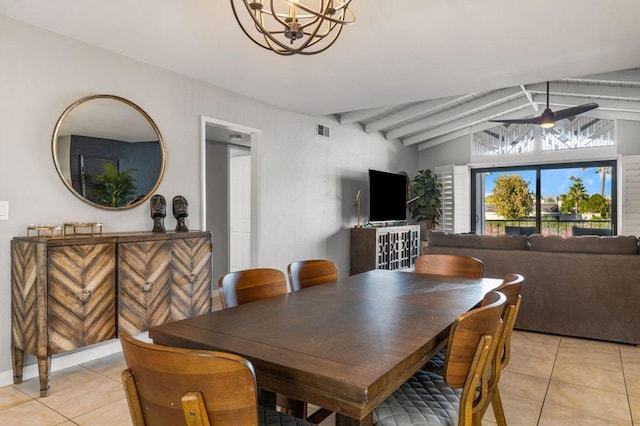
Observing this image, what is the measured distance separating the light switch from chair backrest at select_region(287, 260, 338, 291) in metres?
1.91

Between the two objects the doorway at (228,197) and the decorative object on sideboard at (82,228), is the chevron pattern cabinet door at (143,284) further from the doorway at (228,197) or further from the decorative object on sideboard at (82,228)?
the doorway at (228,197)

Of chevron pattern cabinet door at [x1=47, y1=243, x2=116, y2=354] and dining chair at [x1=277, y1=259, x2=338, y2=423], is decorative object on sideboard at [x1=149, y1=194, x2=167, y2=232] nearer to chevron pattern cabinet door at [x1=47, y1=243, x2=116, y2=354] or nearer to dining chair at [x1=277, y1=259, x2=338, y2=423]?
chevron pattern cabinet door at [x1=47, y1=243, x2=116, y2=354]

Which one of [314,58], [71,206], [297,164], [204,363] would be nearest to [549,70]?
[314,58]

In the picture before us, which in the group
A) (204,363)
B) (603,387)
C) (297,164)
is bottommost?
(603,387)

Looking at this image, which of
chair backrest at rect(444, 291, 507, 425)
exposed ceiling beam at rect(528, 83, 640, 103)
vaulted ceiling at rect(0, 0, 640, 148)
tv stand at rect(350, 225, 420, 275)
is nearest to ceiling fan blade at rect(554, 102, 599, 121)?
exposed ceiling beam at rect(528, 83, 640, 103)

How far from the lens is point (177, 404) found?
0.90 meters

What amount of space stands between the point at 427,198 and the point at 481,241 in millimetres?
4100

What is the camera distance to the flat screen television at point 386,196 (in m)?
6.50

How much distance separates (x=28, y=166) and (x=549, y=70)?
418 centimetres

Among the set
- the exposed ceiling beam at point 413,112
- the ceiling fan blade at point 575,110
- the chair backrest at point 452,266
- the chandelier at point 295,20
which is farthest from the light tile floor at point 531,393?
the exposed ceiling beam at point 413,112

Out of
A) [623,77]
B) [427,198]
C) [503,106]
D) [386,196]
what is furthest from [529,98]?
[386,196]

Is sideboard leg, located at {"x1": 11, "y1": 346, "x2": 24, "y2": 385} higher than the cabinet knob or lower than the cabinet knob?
lower

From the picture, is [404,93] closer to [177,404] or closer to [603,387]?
[603,387]

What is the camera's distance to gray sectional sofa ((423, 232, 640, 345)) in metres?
3.37
